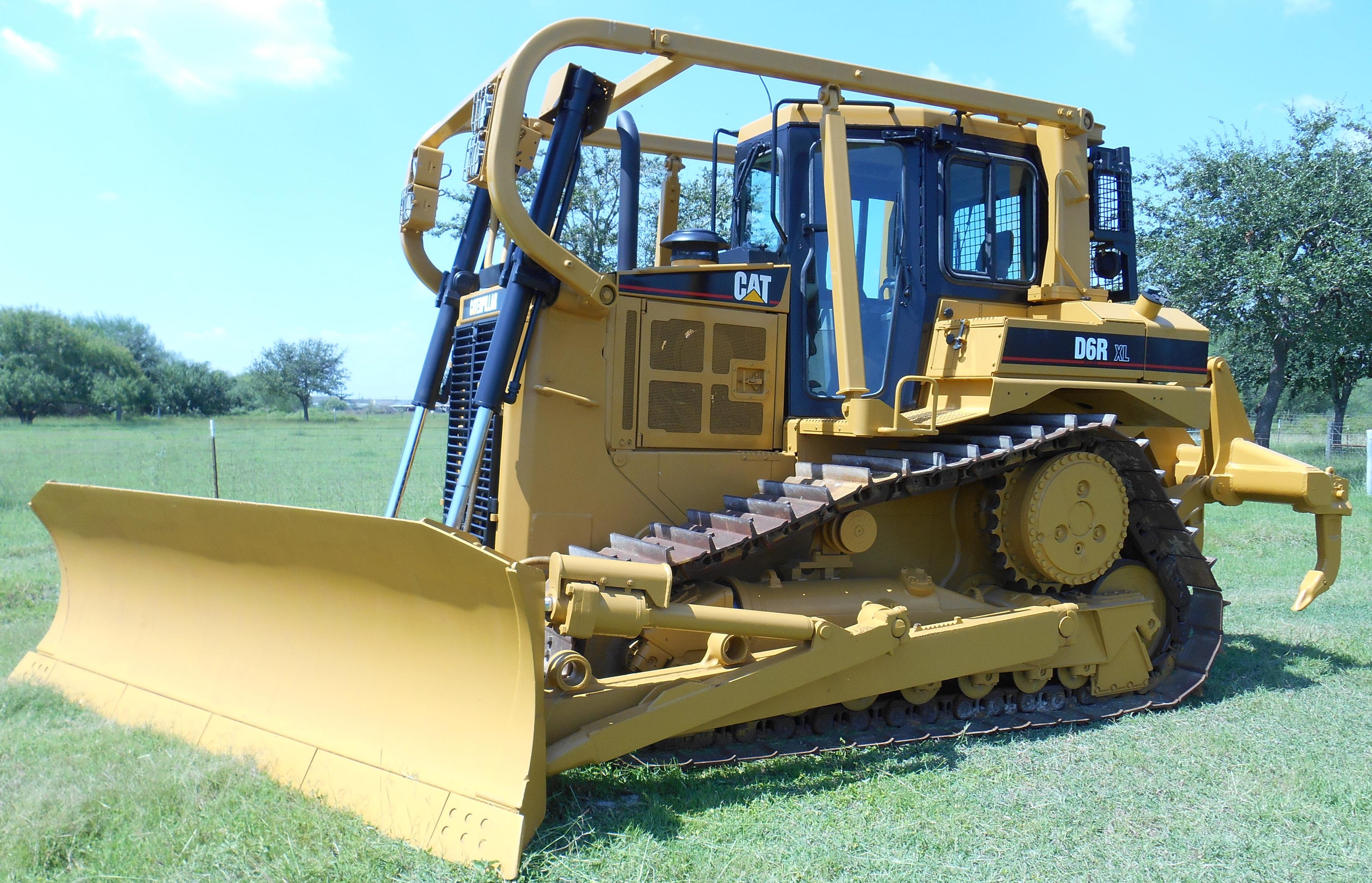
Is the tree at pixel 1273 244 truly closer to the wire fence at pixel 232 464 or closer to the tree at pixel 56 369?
the wire fence at pixel 232 464

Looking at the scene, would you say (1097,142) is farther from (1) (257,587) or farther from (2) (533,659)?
(1) (257,587)

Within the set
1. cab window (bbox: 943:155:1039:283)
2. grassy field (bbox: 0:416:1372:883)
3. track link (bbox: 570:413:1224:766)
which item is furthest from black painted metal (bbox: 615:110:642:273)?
grassy field (bbox: 0:416:1372:883)

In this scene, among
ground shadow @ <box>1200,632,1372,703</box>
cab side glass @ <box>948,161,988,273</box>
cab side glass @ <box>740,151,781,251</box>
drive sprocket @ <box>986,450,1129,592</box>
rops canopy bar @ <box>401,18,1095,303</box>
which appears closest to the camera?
rops canopy bar @ <box>401,18,1095,303</box>

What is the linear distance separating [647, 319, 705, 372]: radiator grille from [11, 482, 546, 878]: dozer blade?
187cm

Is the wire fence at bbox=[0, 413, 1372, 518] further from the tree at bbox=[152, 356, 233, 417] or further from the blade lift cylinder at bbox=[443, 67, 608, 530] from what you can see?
the tree at bbox=[152, 356, 233, 417]

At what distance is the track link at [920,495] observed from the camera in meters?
4.80

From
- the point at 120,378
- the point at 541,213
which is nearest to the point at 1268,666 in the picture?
the point at 541,213

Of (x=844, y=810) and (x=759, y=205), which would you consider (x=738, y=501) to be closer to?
(x=844, y=810)

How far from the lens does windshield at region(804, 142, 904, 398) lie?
224 inches

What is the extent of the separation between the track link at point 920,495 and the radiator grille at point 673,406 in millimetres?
482

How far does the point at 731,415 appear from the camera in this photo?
219 inches

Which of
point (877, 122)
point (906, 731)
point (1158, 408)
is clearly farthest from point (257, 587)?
point (1158, 408)

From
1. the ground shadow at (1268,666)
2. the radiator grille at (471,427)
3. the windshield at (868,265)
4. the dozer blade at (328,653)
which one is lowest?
the ground shadow at (1268,666)

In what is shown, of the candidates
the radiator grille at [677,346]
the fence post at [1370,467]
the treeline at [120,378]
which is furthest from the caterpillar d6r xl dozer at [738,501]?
the treeline at [120,378]
